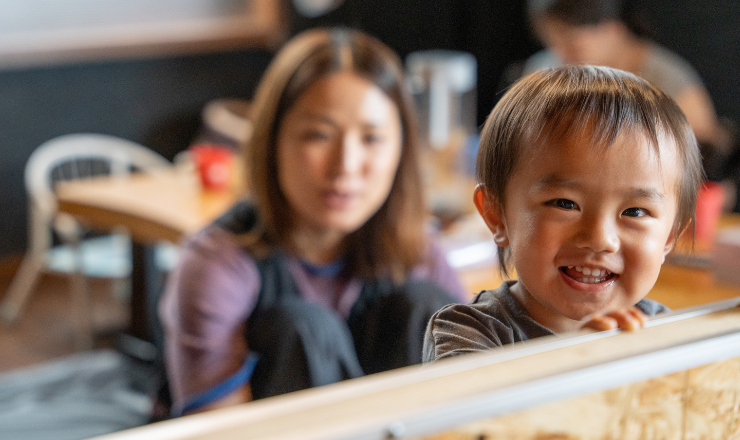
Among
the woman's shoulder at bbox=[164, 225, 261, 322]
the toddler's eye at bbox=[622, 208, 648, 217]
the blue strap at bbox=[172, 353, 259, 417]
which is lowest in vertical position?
the blue strap at bbox=[172, 353, 259, 417]

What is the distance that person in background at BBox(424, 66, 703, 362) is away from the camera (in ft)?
0.71

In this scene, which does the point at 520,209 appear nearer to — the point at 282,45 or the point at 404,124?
the point at 404,124

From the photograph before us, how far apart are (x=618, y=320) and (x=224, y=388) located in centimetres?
55

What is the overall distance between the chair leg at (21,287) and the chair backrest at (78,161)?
0.10m

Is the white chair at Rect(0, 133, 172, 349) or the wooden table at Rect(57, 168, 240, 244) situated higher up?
the wooden table at Rect(57, 168, 240, 244)

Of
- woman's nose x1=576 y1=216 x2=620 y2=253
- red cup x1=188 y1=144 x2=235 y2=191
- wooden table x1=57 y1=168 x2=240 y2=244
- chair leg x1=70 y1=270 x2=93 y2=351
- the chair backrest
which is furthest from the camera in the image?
the chair backrest

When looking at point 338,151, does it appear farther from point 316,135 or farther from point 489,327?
point 489,327

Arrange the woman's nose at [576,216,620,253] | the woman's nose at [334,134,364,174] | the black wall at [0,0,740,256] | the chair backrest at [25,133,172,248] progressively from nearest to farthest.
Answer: the woman's nose at [576,216,620,253]
the woman's nose at [334,134,364,174]
the black wall at [0,0,740,256]
the chair backrest at [25,133,172,248]

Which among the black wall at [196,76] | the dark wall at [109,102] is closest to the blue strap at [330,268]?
the black wall at [196,76]

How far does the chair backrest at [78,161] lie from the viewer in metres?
2.48

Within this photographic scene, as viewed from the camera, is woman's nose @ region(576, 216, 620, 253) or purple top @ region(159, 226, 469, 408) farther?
purple top @ region(159, 226, 469, 408)

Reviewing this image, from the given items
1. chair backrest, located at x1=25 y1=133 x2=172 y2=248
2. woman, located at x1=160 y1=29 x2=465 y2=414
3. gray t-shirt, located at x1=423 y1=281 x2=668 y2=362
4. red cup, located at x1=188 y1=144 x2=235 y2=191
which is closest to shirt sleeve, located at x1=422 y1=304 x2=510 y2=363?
gray t-shirt, located at x1=423 y1=281 x2=668 y2=362

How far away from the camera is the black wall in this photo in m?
2.30

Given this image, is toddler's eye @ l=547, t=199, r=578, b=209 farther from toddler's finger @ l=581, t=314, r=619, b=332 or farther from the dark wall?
the dark wall
